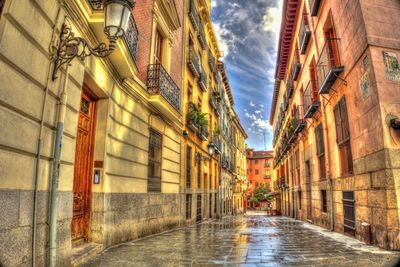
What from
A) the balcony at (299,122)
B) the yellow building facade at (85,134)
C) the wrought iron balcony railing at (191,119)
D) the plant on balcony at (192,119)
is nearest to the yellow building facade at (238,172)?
the balcony at (299,122)

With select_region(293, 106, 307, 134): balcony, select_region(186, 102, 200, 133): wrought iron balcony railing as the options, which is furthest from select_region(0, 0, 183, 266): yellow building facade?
select_region(293, 106, 307, 134): balcony

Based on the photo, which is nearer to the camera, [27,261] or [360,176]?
[27,261]

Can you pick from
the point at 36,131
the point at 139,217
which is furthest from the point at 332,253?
the point at 36,131

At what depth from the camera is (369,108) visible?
6.74 m

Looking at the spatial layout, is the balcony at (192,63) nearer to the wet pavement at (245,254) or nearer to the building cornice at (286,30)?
the building cornice at (286,30)

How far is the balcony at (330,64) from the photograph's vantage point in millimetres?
8662

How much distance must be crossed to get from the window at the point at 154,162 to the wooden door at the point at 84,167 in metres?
2.86

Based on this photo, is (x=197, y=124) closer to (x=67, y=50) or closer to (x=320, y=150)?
(x=320, y=150)

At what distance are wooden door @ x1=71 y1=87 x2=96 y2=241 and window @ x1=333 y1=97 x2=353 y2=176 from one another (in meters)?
7.08

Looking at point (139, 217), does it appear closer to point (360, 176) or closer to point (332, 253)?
point (332, 253)

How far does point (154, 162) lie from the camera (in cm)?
945

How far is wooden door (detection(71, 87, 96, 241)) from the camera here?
5637 mm

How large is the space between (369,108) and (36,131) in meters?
6.76

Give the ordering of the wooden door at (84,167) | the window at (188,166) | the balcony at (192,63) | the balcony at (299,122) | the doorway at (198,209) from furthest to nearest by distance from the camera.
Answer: the balcony at (299,122) < the doorway at (198,209) < the balcony at (192,63) < the window at (188,166) < the wooden door at (84,167)
